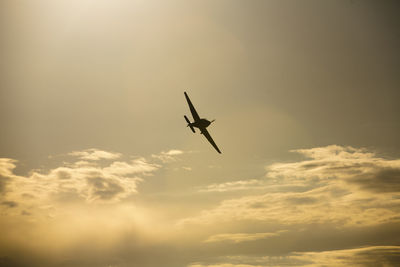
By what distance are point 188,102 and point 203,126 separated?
9.18m

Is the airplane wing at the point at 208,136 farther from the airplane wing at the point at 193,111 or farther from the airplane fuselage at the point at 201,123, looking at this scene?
the airplane wing at the point at 193,111

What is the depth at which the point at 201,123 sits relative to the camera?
92.3m

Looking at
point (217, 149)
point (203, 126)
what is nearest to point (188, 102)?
point (203, 126)

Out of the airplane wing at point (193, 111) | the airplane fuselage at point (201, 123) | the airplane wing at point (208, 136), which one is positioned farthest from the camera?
the airplane wing at point (208, 136)

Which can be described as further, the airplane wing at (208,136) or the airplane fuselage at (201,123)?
the airplane wing at (208,136)

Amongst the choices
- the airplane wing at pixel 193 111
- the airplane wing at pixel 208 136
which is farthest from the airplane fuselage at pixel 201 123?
the airplane wing at pixel 208 136

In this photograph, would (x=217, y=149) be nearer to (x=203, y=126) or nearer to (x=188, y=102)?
(x=203, y=126)

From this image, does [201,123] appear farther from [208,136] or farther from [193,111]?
[208,136]

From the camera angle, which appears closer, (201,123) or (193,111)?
(201,123)

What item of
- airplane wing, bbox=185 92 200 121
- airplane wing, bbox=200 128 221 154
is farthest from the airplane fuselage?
airplane wing, bbox=200 128 221 154

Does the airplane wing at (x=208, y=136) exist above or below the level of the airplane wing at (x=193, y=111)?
below

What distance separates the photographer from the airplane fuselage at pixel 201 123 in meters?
91.8

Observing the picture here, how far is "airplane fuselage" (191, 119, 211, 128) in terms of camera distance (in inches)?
3612

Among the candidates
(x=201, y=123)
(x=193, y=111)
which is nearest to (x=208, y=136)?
(x=201, y=123)
